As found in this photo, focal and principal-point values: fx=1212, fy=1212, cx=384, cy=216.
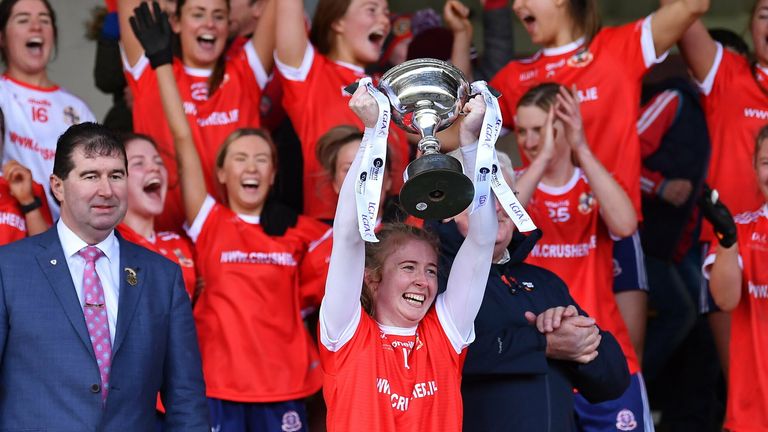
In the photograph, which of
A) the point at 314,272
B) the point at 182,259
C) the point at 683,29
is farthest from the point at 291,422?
the point at 683,29

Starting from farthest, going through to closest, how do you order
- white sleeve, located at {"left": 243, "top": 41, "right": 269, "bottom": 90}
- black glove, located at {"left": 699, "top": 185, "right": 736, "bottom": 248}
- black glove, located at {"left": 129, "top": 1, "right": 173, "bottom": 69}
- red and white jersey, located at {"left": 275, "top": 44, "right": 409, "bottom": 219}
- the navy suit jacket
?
white sleeve, located at {"left": 243, "top": 41, "right": 269, "bottom": 90}, red and white jersey, located at {"left": 275, "top": 44, "right": 409, "bottom": 219}, black glove, located at {"left": 129, "top": 1, "right": 173, "bottom": 69}, black glove, located at {"left": 699, "top": 185, "right": 736, "bottom": 248}, the navy suit jacket

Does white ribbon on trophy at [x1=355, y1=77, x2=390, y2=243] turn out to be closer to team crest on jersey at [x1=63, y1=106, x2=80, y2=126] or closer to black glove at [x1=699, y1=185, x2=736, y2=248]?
black glove at [x1=699, y1=185, x2=736, y2=248]

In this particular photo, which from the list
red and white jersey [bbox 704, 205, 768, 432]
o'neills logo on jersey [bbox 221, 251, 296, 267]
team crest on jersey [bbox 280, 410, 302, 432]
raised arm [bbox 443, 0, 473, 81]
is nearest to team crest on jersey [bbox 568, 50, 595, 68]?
raised arm [bbox 443, 0, 473, 81]

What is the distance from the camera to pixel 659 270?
591 cm

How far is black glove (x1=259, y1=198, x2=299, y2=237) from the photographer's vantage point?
4875mm

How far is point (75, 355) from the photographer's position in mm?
3457

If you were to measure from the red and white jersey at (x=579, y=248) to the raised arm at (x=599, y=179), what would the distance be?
0.11 meters

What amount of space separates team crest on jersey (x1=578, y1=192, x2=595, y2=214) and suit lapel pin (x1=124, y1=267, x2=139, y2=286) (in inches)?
79.3

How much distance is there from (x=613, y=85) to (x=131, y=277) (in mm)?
2533

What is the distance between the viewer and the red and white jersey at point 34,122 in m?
5.11

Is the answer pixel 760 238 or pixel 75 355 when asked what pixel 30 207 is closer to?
pixel 75 355

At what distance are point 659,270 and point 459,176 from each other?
129 inches

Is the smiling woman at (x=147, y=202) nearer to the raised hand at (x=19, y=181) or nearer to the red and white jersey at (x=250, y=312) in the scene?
the red and white jersey at (x=250, y=312)

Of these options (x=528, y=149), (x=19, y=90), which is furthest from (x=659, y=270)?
(x=19, y=90)
